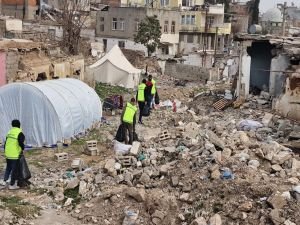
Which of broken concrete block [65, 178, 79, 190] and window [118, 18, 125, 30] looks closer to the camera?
broken concrete block [65, 178, 79, 190]

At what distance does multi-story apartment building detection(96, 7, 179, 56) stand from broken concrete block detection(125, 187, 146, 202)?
34925 mm

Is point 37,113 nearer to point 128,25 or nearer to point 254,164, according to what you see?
point 254,164

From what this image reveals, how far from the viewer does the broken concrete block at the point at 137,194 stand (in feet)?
30.8

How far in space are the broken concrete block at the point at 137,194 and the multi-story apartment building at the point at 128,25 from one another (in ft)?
115

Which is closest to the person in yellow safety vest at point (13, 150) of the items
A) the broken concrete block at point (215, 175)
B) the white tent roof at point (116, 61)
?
the broken concrete block at point (215, 175)

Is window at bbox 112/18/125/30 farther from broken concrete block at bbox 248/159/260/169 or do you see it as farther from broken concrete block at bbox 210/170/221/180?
broken concrete block at bbox 210/170/221/180

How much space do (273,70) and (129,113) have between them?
7784 millimetres

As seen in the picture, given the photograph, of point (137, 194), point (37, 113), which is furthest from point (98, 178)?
point (37, 113)

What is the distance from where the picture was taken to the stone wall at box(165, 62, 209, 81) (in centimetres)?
3294

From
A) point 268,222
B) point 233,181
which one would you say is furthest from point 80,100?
point 268,222

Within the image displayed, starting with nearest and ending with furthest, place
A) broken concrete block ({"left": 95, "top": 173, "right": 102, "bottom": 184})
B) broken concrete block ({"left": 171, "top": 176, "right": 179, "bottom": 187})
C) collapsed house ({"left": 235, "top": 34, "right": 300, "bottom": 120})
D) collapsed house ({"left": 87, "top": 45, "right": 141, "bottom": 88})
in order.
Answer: broken concrete block ({"left": 171, "top": 176, "right": 179, "bottom": 187}) → broken concrete block ({"left": 95, "top": 173, "right": 102, "bottom": 184}) → collapsed house ({"left": 235, "top": 34, "right": 300, "bottom": 120}) → collapsed house ({"left": 87, "top": 45, "right": 141, "bottom": 88})

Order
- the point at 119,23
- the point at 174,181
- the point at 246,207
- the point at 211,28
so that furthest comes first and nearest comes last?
the point at 211,28
the point at 119,23
the point at 174,181
the point at 246,207

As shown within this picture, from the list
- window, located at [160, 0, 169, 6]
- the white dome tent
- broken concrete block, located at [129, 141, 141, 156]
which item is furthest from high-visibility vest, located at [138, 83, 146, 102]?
window, located at [160, 0, 169, 6]

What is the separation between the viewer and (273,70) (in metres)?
19.4
